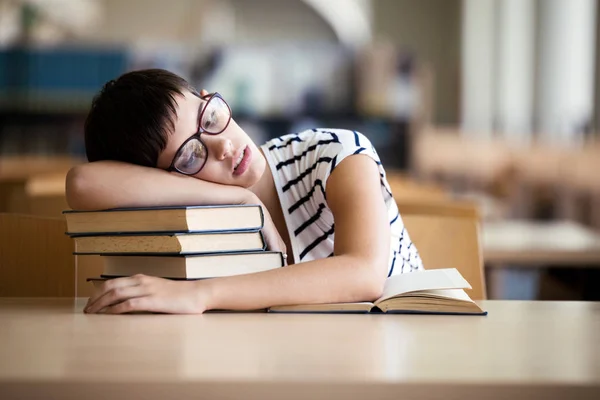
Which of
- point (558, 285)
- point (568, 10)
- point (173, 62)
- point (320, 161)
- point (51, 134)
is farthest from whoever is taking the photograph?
point (568, 10)

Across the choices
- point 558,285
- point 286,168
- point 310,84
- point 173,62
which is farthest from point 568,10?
point 286,168

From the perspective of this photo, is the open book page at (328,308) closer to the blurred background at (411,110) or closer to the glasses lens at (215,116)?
the glasses lens at (215,116)

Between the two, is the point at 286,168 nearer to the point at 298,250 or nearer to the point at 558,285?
the point at 298,250

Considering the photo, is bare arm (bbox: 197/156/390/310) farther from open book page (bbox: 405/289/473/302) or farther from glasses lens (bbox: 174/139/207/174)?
glasses lens (bbox: 174/139/207/174)

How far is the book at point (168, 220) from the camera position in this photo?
1175mm

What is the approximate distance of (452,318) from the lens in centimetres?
115

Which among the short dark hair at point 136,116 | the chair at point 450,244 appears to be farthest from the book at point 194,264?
the chair at point 450,244

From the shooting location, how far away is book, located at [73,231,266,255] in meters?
1.19

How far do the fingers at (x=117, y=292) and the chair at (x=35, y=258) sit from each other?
0.41 m

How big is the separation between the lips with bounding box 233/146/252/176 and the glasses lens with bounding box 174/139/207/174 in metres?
0.06

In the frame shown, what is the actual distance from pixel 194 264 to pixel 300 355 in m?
0.34

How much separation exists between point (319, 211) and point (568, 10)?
7746 millimetres

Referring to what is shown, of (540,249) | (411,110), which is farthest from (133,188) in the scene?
(411,110)

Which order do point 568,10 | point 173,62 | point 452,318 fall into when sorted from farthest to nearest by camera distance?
point 568,10 → point 173,62 → point 452,318
